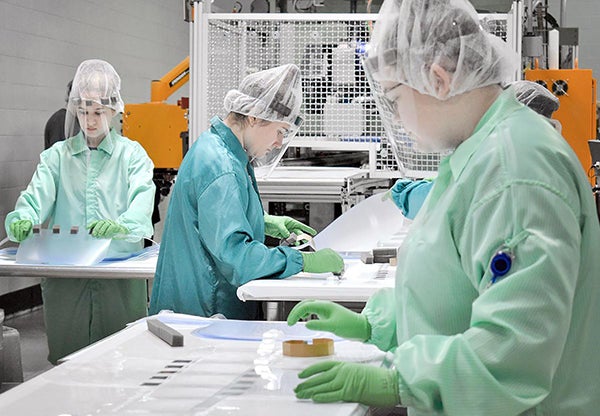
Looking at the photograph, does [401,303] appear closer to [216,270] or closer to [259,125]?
[216,270]

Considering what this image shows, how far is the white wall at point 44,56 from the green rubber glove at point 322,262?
4228 mm

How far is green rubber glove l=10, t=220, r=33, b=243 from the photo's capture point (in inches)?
159

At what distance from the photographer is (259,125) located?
11.1 feet

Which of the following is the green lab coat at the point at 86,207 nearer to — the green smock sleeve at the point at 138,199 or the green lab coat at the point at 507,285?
the green smock sleeve at the point at 138,199

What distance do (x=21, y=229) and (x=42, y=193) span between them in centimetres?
28

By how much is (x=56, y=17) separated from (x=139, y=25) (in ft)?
5.55

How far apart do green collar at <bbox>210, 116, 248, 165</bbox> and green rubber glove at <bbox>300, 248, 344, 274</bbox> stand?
0.41 m

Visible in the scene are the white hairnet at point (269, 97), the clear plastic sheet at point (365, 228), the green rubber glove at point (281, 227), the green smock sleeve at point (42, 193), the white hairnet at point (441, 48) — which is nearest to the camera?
the white hairnet at point (441, 48)

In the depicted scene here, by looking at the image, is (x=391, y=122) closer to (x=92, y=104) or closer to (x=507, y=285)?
(x=507, y=285)

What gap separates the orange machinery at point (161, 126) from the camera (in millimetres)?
7262

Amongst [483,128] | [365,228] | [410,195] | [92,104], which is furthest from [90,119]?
[483,128]

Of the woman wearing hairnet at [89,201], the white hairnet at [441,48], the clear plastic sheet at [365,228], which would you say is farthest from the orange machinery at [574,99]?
the white hairnet at [441,48]

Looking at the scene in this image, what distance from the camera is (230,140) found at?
325 centimetres

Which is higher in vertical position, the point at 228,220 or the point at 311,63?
the point at 311,63
